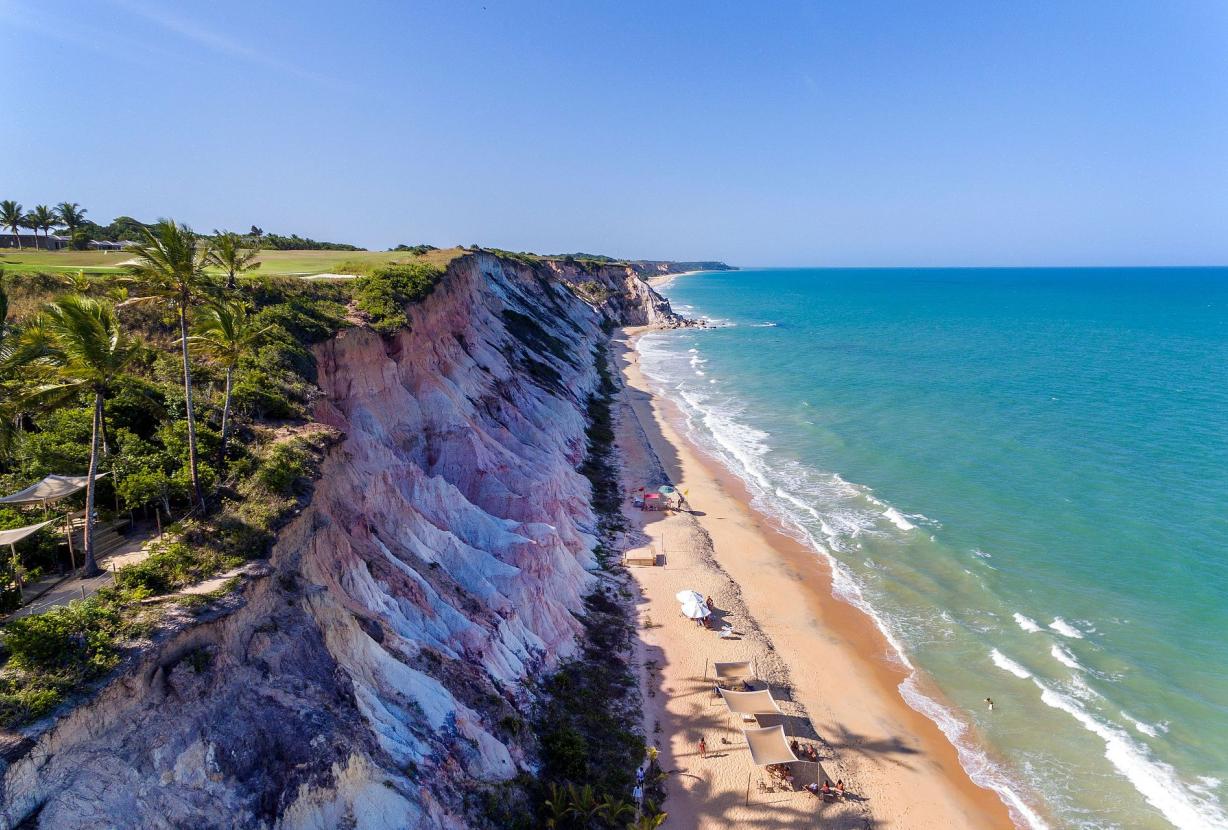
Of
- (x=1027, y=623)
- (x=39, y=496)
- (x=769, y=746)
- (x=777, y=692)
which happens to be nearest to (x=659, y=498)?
(x=777, y=692)

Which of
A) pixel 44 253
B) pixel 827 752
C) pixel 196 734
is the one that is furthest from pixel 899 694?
pixel 44 253

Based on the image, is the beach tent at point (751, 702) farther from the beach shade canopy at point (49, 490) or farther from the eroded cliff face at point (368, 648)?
the beach shade canopy at point (49, 490)

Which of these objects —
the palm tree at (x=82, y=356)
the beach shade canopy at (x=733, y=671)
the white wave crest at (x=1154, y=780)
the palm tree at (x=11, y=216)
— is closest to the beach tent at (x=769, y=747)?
the beach shade canopy at (x=733, y=671)

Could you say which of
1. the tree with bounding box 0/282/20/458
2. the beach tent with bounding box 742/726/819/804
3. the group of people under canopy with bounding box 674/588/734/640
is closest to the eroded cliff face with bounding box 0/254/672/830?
the group of people under canopy with bounding box 674/588/734/640

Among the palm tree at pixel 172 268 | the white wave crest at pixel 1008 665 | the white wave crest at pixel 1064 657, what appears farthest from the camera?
the white wave crest at pixel 1064 657

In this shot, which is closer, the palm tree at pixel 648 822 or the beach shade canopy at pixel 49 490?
the beach shade canopy at pixel 49 490

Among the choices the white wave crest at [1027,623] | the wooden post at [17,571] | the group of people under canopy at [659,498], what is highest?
the wooden post at [17,571]

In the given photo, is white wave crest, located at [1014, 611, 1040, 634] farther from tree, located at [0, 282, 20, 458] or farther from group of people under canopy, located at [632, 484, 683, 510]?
tree, located at [0, 282, 20, 458]
